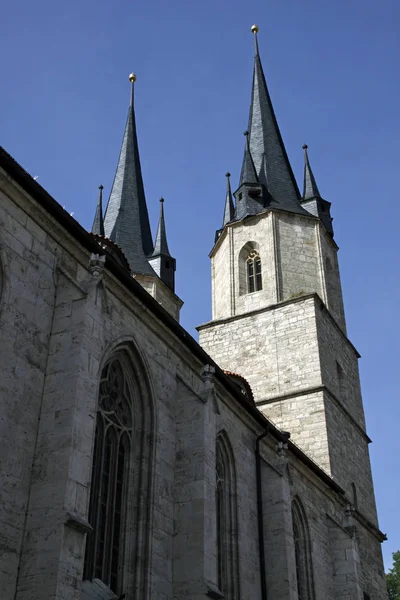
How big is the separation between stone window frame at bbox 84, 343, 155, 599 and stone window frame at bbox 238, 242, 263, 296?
1271 centimetres

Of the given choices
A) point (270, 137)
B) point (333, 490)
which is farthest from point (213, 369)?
point (270, 137)

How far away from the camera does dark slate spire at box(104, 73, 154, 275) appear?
28438mm

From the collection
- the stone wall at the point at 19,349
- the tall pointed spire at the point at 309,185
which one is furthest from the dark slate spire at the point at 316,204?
the stone wall at the point at 19,349

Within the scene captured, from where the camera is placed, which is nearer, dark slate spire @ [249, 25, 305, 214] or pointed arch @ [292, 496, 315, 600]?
pointed arch @ [292, 496, 315, 600]

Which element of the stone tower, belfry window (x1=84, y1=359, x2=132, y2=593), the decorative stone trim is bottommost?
the decorative stone trim

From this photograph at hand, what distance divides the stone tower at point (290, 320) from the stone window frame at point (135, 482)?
934 centimetres

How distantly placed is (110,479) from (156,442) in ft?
3.87

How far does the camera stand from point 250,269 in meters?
25.7

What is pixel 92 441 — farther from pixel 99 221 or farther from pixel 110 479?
pixel 99 221

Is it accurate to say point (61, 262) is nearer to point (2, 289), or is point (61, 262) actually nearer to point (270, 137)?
point (2, 289)

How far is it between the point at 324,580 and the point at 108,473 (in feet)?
27.9

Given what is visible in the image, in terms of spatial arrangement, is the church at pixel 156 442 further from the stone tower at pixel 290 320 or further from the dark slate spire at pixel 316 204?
the dark slate spire at pixel 316 204

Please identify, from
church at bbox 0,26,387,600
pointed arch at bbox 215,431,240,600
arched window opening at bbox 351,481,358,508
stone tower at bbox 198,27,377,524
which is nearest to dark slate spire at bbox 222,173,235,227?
stone tower at bbox 198,27,377,524

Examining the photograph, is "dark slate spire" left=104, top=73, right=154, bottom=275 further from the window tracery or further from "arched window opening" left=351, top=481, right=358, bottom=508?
"arched window opening" left=351, top=481, right=358, bottom=508
